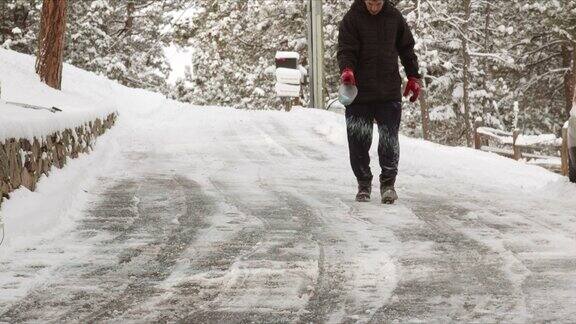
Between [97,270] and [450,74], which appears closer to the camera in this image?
[97,270]

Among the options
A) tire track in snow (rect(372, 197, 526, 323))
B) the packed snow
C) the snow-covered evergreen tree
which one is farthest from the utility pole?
tire track in snow (rect(372, 197, 526, 323))

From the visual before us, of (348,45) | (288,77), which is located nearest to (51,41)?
(288,77)

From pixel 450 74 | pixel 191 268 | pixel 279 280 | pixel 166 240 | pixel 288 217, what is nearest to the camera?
pixel 279 280

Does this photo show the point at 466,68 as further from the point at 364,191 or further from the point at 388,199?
the point at 388,199

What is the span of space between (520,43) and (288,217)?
24.6m

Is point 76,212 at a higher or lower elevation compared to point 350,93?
lower

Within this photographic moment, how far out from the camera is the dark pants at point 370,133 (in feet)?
22.2

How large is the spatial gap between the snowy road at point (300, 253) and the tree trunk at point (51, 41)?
21.2 ft

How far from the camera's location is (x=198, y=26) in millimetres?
23766

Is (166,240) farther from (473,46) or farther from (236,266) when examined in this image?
(473,46)

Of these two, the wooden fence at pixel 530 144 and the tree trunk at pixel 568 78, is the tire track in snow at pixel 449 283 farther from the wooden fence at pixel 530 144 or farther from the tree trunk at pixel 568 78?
the tree trunk at pixel 568 78

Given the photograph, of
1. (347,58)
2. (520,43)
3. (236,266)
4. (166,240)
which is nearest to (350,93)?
(347,58)

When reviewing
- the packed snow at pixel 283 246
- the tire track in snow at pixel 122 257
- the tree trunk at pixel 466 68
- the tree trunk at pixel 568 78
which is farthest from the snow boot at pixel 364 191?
the tree trunk at pixel 466 68

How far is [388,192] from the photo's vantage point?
21.5 feet
